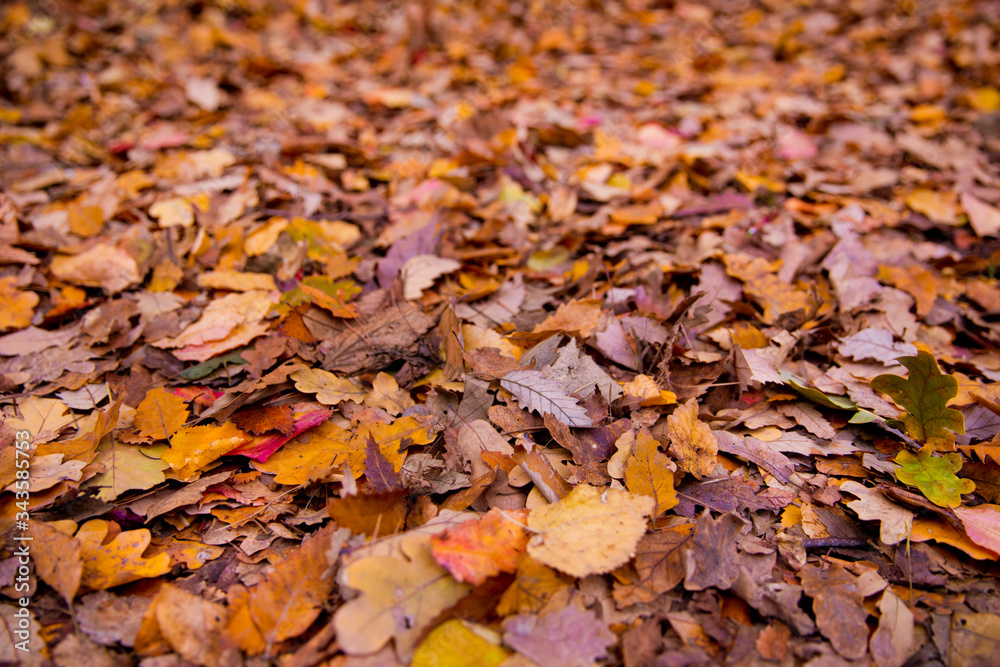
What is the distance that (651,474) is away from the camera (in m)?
1.42

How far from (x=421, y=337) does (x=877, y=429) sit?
1386mm

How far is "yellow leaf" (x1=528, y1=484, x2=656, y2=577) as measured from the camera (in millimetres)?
1246

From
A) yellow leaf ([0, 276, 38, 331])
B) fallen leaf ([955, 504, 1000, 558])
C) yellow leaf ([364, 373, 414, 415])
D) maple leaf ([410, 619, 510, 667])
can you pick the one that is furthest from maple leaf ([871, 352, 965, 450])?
yellow leaf ([0, 276, 38, 331])

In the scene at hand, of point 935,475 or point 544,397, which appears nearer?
point 935,475

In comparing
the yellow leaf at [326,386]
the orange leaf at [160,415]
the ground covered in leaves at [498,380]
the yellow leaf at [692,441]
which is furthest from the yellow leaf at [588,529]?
the orange leaf at [160,415]

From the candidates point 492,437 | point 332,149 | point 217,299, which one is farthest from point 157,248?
point 492,437

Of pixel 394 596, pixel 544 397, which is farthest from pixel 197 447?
pixel 544 397

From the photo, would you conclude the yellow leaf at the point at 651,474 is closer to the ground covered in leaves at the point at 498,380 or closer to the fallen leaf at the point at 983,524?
the ground covered in leaves at the point at 498,380

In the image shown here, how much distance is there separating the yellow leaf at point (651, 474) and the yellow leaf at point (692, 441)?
71mm

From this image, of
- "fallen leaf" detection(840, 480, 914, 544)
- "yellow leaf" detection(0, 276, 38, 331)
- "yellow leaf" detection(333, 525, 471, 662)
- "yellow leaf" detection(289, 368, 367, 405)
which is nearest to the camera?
"yellow leaf" detection(333, 525, 471, 662)

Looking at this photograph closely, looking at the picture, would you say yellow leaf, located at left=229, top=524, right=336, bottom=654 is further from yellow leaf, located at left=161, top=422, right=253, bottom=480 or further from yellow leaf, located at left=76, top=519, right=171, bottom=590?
yellow leaf, located at left=161, top=422, right=253, bottom=480

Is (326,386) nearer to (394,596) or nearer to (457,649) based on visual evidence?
(394,596)

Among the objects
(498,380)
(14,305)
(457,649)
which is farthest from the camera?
(14,305)

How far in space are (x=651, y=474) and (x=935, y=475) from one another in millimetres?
736
